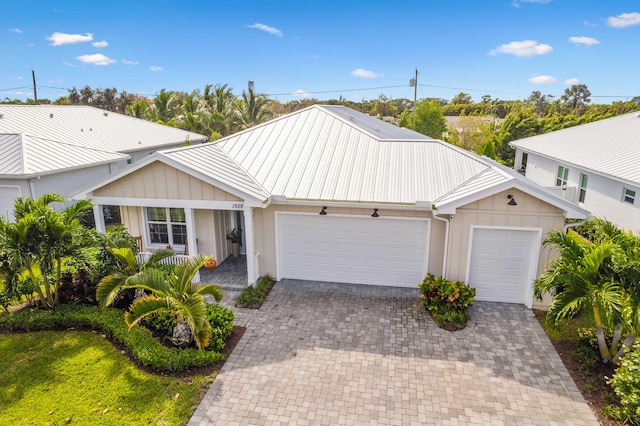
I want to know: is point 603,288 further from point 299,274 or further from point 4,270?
point 4,270

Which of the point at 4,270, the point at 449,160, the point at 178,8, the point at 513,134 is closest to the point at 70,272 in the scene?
the point at 4,270

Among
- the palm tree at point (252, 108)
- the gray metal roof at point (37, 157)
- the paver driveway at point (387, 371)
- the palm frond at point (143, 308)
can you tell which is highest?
the palm tree at point (252, 108)

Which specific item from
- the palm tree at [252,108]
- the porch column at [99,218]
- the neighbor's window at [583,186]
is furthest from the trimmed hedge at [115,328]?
the palm tree at [252,108]

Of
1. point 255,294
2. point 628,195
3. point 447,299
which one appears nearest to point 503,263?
Answer: point 447,299

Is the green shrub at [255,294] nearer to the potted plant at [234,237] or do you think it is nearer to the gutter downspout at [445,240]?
the potted plant at [234,237]

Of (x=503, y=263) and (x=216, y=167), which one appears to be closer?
(x=503, y=263)

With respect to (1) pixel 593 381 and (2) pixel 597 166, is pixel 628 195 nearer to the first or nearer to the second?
(2) pixel 597 166
